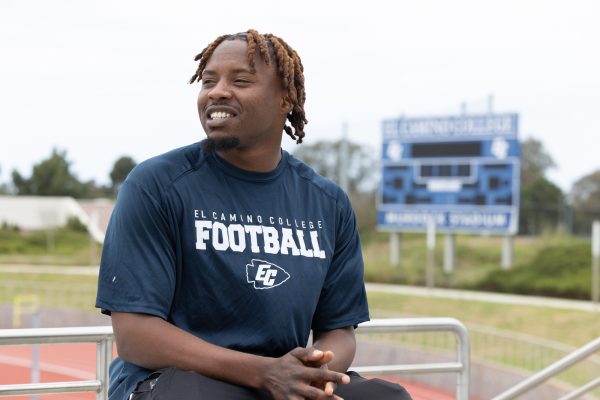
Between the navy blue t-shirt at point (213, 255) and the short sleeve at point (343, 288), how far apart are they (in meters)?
0.10

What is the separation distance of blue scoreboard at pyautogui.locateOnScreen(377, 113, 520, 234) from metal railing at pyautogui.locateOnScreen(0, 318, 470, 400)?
1829 cm

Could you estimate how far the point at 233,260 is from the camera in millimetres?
2215

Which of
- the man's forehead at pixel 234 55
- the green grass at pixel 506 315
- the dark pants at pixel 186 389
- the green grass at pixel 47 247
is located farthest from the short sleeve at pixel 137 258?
the green grass at pixel 47 247

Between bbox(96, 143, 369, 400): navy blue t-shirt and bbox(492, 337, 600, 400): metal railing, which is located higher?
bbox(96, 143, 369, 400): navy blue t-shirt

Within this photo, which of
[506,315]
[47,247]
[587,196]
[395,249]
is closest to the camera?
[506,315]

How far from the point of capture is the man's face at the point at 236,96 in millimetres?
2314

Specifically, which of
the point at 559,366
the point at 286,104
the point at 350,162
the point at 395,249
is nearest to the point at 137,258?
the point at 286,104

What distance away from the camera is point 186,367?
2117mm

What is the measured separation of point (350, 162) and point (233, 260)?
80.9 ft

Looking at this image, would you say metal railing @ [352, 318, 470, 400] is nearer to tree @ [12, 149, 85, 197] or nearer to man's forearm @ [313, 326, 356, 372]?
man's forearm @ [313, 326, 356, 372]

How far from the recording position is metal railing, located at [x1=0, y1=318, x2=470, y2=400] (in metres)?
2.56

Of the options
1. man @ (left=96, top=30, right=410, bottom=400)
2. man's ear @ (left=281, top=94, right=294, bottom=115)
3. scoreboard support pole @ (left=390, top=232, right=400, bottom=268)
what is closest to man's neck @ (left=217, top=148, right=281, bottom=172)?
man @ (left=96, top=30, right=410, bottom=400)

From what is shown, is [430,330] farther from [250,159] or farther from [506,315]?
[506,315]

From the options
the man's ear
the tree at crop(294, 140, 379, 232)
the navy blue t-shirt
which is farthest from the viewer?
the tree at crop(294, 140, 379, 232)
